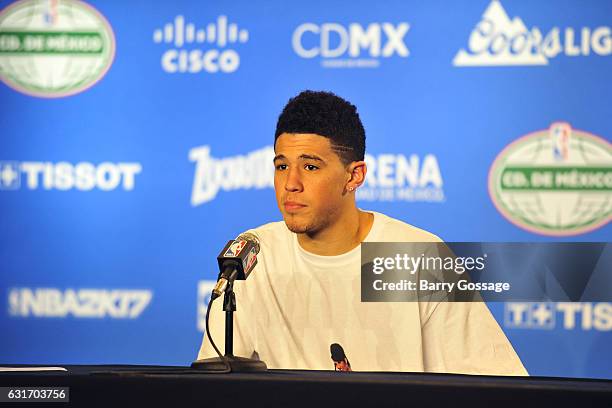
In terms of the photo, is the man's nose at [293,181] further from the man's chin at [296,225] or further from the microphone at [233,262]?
the microphone at [233,262]

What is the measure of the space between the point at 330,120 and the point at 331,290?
0.71 metres

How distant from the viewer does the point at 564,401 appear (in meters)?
1.75

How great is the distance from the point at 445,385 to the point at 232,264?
1.98 ft

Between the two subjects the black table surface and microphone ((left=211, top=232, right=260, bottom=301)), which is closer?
the black table surface

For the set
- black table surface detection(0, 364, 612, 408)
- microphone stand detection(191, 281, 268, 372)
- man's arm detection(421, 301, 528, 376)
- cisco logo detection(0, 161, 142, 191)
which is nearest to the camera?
black table surface detection(0, 364, 612, 408)

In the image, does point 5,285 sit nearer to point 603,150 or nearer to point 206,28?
point 206,28

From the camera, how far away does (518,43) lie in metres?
3.44

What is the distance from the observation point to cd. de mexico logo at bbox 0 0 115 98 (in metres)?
3.63

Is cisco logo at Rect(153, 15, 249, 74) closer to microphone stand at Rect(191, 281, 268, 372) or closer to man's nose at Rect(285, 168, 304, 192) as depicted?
man's nose at Rect(285, 168, 304, 192)

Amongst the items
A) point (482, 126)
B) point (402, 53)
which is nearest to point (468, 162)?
point (482, 126)

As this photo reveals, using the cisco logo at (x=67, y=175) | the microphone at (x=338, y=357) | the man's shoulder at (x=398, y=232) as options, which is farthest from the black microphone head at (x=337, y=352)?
the cisco logo at (x=67, y=175)

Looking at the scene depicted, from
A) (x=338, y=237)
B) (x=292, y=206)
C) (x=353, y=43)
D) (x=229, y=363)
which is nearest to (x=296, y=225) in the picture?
(x=292, y=206)

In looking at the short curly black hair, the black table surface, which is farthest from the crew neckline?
the black table surface

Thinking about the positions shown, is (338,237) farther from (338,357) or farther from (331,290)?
(338,357)
